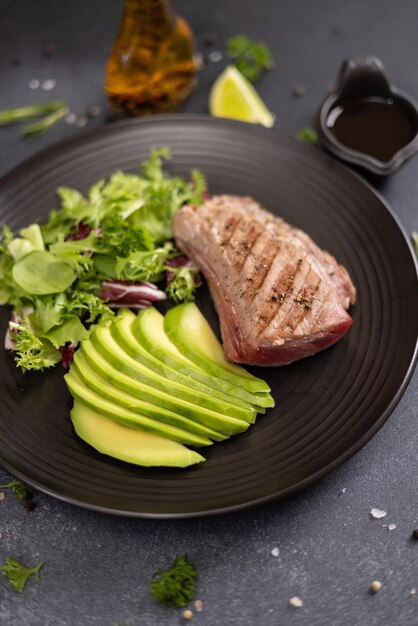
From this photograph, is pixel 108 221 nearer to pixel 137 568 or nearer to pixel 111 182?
pixel 111 182

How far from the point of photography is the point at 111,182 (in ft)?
18.5

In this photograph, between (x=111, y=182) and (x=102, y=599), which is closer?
(x=102, y=599)

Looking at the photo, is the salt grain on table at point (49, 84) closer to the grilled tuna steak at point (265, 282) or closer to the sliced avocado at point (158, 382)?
the grilled tuna steak at point (265, 282)

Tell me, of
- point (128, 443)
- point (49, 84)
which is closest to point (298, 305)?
point (128, 443)

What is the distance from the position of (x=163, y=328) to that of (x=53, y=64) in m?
3.31

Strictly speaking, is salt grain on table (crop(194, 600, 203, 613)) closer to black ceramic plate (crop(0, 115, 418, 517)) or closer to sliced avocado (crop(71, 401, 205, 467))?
black ceramic plate (crop(0, 115, 418, 517))

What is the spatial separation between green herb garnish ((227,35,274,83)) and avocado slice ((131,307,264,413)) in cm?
276

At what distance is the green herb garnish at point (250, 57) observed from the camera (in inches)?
261

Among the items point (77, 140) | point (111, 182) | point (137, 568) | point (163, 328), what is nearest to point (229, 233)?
point (163, 328)

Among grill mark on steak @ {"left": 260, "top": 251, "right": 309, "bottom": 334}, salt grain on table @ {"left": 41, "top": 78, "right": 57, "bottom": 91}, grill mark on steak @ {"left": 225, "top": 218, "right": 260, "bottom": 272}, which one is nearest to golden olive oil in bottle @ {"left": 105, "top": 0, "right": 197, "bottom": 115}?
salt grain on table @ {"left": 41, "top": 78, "right": 57, "bottom": 91}

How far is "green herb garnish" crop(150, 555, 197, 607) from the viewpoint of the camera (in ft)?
13.4

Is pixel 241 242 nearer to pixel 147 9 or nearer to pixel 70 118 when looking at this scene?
pixel 147 9

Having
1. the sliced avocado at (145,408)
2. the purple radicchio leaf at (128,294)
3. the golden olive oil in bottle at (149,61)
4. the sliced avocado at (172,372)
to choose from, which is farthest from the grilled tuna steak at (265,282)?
the golden olive oil in bottle at (149,61)

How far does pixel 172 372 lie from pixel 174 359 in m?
0.11
